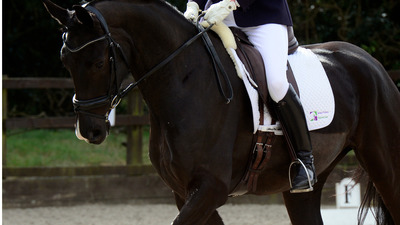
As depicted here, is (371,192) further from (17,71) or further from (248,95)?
(17,71)

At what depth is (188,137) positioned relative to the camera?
10.9ft

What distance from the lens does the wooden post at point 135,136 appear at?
7793 mm

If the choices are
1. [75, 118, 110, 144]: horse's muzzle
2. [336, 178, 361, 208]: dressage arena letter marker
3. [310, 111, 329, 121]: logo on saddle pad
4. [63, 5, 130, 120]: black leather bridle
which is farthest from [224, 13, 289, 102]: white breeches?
[336, 178, 361, 208]: dressage arena letter marker

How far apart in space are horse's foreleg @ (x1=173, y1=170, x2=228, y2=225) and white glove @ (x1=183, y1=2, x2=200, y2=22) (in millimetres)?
897

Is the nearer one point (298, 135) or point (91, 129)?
point (91, 129)

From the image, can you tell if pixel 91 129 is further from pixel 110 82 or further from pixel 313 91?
pixel 313 91

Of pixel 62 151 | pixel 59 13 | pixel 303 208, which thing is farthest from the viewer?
pixel 62 151

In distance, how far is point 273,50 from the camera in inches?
144

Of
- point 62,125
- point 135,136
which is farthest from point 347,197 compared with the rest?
point 62,125

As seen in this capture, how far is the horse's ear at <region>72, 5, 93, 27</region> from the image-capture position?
3038 mm

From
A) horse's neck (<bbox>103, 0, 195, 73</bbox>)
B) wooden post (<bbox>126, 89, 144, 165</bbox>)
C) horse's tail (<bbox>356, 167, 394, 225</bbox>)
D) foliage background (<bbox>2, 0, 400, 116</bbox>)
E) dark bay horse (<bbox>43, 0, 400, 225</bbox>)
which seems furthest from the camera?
foliage background (<bbox>2, 0, 400, 116</bbox>)

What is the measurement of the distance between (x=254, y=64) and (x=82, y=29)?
969mm

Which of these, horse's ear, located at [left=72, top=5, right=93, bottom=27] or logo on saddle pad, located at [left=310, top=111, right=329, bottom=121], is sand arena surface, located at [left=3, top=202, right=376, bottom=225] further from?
horse's ear, located at [left=72, top=5, right=93, bottom=27]

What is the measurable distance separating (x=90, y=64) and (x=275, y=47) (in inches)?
41.9
